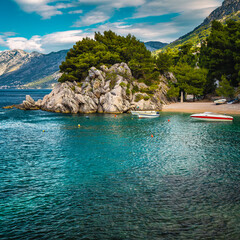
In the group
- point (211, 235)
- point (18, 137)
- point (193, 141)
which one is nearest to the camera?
point (211, 235)

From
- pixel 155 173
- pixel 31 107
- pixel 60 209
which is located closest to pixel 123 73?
pixel 31 107

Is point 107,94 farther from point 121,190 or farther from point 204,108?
point 121,190

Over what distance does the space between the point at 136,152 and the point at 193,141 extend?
13736mm

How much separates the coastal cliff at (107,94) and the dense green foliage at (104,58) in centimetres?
518

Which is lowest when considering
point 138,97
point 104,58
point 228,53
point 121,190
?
point 121,190

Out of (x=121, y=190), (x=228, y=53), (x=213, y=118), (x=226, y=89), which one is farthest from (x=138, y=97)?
(x=121, y=190)

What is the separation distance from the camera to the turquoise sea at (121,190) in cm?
1505

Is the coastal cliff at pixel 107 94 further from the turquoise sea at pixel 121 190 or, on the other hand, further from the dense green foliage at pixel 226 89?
the turquoise sea at pixel 121 190

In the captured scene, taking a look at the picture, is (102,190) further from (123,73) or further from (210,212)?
(123,73)

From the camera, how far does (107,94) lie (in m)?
91.1

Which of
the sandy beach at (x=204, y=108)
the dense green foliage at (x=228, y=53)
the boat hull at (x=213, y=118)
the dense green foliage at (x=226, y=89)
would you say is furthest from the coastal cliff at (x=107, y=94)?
the dense green foliage at (x=228, y=53)

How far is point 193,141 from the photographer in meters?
41.7

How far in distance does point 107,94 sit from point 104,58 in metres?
22.1

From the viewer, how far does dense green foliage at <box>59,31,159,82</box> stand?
101938mm
